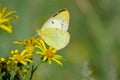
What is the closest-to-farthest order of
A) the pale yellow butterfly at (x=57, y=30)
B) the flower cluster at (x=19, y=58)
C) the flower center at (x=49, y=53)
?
the flower cluster at (x=19, y=58) → the flower center at (x=49, y=53) → the pale yellow butterfly at (x=57, y=30)

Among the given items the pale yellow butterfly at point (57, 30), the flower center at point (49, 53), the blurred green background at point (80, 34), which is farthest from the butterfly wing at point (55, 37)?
the blurred green background at point (80, 34)

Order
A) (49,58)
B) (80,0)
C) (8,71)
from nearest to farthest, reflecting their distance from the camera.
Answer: (8,71), (49,58), (80,0)

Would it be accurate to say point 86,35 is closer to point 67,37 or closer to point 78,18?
point 78,18

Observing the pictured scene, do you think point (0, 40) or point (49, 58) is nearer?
point (49, 58)

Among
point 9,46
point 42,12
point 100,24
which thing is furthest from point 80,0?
point 9,46

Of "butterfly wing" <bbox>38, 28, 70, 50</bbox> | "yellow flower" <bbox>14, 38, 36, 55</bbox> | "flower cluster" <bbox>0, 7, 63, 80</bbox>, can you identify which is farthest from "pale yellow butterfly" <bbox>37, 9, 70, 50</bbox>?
"yellow flower" <bbox>14, 38, 36, 55</bbox>

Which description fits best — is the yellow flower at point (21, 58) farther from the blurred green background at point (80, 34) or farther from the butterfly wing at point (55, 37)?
the blurred green background at point (80, 34)

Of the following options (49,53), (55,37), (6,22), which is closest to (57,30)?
(55,37)

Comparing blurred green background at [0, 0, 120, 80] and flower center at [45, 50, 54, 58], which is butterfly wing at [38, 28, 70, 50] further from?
blurred green background at [0, 0, 120, 80]
